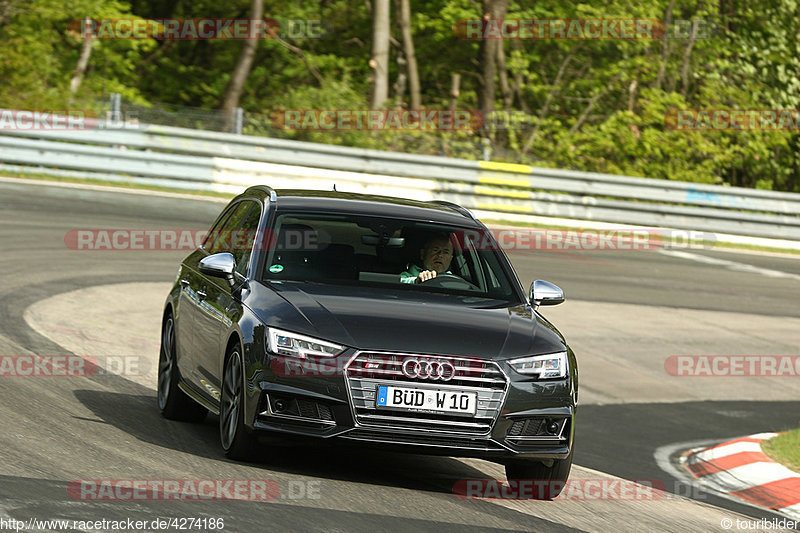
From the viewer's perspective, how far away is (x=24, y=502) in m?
5.71

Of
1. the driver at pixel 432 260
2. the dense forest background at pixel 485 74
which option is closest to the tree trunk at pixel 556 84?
the dense forest background at pixel 485 74

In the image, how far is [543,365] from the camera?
7250 millimetres

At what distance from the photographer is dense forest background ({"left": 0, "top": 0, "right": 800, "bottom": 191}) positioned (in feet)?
107

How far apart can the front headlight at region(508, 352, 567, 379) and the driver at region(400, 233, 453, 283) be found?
1.19 m

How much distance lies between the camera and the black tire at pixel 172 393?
8945 millimetres

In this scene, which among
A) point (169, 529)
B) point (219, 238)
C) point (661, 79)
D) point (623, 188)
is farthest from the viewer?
point (661, 79)

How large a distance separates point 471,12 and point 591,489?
2962cm

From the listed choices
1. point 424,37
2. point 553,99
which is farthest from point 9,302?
point 424,37

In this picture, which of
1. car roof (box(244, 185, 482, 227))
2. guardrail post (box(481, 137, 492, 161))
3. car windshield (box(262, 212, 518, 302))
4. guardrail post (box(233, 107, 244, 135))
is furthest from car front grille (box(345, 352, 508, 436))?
guardrail post (box(481, 137, 492, 161))

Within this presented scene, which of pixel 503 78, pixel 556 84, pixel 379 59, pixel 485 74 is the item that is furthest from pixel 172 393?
pixel 556 84

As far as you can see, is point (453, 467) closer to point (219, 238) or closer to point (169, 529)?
point (219, 238)

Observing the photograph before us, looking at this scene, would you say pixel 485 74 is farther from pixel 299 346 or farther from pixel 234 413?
pixel 299 346

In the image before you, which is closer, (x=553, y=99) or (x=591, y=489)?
(x=591, y=489)

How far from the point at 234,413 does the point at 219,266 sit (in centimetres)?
95
